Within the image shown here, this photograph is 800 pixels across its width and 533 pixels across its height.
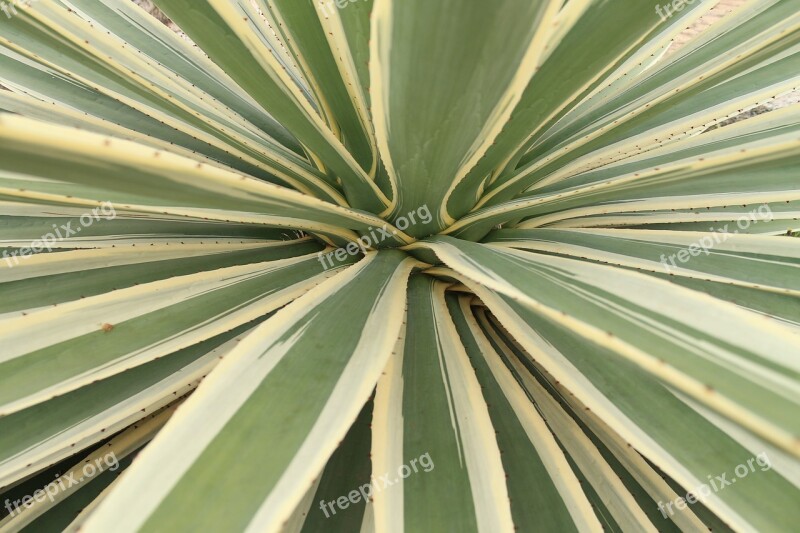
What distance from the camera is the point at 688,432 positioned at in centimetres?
50

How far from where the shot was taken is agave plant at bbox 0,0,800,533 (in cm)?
39

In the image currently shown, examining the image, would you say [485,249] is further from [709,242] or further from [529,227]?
[709,242]

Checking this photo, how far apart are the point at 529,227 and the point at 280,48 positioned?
0.57 meters

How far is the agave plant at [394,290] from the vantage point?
39cm
